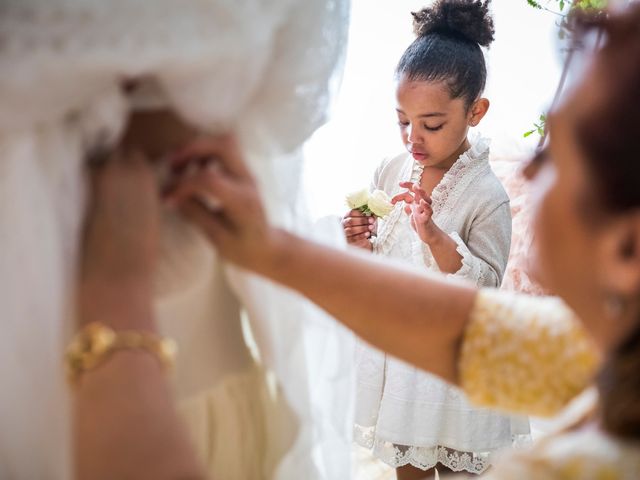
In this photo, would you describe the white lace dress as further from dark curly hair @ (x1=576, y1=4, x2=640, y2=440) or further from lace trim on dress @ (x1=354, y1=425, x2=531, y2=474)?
dark curly hair @ (x1=576, y1=4, x2=640, y2=440)

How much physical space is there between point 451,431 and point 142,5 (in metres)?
1.43

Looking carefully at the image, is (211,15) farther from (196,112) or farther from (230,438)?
(230,438)

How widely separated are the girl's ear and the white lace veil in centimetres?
126

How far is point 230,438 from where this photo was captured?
66 centimetres

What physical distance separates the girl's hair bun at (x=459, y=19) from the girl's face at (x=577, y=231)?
52.3 inches

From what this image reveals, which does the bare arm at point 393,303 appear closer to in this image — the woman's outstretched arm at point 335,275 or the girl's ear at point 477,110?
the woman's outstretched arm at point 335,275

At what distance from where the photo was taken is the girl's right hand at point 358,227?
1791mm

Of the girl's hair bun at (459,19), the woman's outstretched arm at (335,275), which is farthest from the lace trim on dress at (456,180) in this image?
the woman's outstretched arm at (335,275)

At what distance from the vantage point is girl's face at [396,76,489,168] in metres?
1.68

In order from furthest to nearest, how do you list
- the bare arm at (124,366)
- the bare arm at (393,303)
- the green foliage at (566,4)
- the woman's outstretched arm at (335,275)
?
the green foliage at (566,4) → the bare arm at (393,303) → the woman's outstretched arm at (335,275) → the bare arm at (124,366)

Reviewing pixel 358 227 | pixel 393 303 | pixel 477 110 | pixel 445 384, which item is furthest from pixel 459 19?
pixel 393 303

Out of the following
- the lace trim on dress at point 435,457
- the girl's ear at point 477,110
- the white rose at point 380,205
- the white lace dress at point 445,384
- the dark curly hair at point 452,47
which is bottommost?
the lace trim on dress at point 435,457

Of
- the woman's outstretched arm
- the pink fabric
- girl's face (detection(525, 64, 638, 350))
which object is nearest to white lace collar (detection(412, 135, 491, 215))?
the pink fabric

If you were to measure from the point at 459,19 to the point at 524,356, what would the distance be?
130cm
